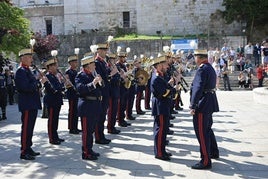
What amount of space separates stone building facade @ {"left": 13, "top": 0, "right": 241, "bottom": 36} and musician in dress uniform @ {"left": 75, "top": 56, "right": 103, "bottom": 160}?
28.7m

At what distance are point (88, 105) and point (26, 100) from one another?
1.32m

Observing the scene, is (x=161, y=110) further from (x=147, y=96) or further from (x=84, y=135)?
(x=147, y=96)

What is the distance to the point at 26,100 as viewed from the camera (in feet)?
27.4

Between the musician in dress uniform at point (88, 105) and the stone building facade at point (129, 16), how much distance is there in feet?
94.2

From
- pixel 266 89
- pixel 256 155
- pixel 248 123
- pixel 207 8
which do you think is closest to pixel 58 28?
pixel 207 8

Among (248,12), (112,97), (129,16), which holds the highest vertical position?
(129,16)

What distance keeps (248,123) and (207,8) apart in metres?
25.9

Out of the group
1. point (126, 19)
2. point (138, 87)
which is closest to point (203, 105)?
point (138, 87)

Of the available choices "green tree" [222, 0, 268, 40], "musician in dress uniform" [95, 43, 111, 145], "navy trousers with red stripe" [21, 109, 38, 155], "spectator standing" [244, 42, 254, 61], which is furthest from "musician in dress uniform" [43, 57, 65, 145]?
"green tree" [222, 0, 268, 40]

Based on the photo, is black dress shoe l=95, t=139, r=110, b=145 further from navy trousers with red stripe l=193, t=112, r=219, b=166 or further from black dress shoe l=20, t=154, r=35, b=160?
navy trousers with red stripe l=193, t=112, r=219, b=166

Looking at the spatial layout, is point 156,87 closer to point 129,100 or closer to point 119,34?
point 129,100

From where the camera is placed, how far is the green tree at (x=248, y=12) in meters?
32.6

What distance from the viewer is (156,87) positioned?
8023 millimetres

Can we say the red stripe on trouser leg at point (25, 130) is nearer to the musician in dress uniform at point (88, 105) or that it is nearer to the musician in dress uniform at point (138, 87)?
the musician in dress uniform at point (88, 105)
